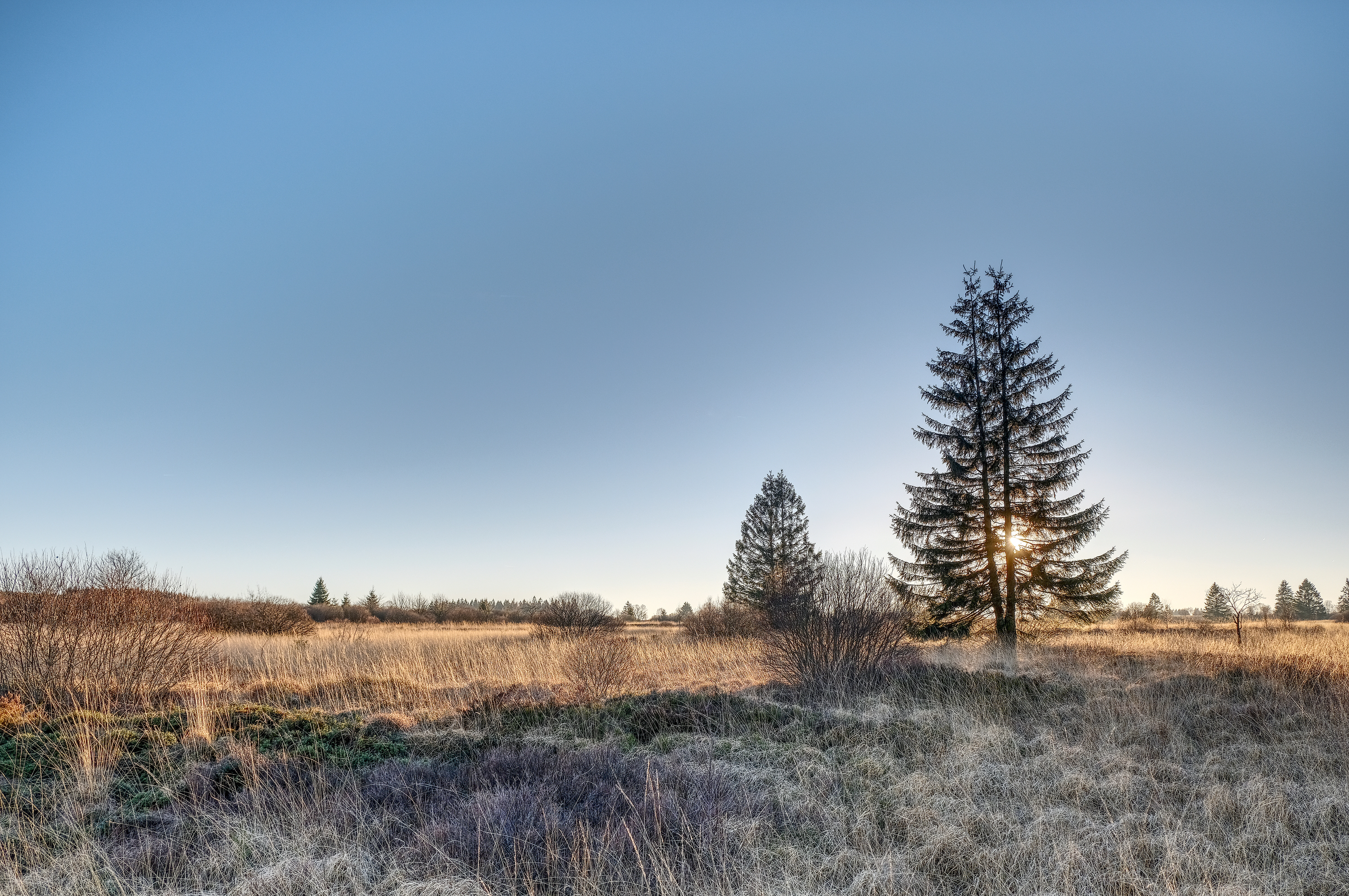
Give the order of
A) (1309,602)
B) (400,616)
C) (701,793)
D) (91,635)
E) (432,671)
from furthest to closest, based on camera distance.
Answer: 1. (1309,602)
2. (400,616)
3. (432,671)
4. (91,635)
5. (701,793)

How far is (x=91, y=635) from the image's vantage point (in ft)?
27.2

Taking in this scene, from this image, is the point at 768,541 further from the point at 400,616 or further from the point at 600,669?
the point at 400,616

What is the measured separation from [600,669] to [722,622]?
13.3 metres

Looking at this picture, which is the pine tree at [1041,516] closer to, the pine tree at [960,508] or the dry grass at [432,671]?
the pine tree at [960,508]

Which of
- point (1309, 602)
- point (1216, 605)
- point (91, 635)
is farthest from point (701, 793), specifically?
point (1309, 602)

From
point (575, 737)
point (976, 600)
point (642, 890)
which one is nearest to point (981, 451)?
point (976, 600)

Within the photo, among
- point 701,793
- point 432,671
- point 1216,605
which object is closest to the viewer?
point 701,793

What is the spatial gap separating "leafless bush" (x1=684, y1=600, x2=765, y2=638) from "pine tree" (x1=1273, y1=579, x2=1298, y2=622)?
21.7m

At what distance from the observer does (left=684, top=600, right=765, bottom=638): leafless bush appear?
21.2 metres

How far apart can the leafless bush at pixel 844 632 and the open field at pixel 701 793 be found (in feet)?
1.98

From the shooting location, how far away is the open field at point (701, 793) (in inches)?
154

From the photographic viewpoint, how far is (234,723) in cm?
716

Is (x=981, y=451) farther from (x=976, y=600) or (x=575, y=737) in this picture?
(x=575, y=737)

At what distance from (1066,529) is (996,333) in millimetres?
5970
